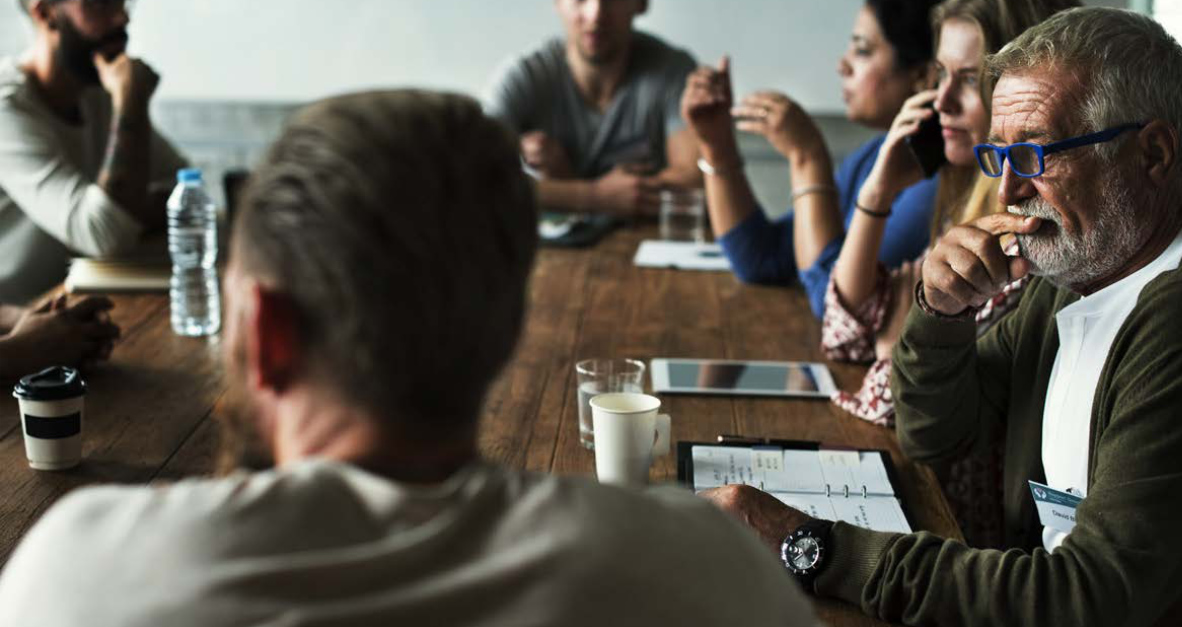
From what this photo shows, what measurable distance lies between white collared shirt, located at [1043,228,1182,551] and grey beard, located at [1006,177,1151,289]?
0.09ft

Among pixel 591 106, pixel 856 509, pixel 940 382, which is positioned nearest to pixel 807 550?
pixel 856 509

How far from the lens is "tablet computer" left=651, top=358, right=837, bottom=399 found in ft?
5.82

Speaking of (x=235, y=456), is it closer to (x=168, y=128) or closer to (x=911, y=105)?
(x=911, y=105)

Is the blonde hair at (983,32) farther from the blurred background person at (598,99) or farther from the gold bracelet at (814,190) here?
the blurred background person at (598,99)

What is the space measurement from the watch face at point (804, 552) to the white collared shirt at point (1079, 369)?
272 millimetres

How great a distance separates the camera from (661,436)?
1.47 meters

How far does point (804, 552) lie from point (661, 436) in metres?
0.32

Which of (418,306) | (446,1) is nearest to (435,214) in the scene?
(418,306)

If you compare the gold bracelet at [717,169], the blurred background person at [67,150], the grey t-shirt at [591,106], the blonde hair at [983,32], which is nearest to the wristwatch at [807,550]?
the blonde hair at [983,32]

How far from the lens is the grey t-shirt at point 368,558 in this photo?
59 centimetres

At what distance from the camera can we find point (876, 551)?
1154mm

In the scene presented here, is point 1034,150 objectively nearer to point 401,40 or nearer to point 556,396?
point 556,396

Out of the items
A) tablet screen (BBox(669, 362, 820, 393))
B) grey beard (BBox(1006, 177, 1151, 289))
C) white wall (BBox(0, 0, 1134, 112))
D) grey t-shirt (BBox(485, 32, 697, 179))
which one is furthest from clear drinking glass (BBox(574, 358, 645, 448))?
white wall (BBox(0, 0, 1134, 112))

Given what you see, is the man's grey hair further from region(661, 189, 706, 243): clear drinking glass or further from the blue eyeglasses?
region(661, 189, 706, 243): clear drinking glass
